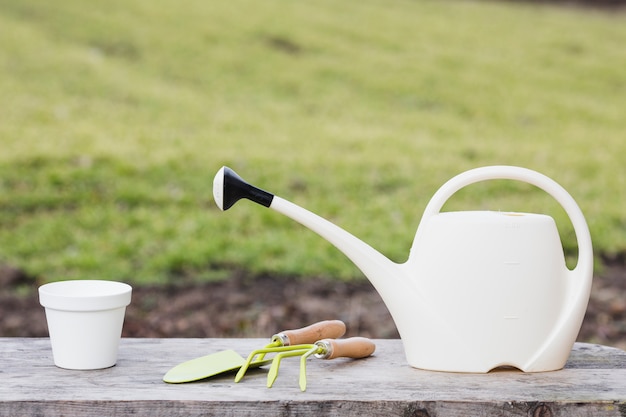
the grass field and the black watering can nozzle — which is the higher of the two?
the grass field

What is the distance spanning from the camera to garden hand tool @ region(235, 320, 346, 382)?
3.97 ft

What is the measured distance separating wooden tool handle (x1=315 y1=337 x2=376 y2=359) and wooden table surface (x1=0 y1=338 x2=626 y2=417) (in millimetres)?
14

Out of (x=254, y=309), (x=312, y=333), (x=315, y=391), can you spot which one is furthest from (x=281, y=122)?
(x=315, y=391)

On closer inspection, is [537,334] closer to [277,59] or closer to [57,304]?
[57,304]

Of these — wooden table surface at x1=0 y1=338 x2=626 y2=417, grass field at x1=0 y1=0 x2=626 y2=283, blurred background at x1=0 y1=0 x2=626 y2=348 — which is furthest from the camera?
grass field at x1=0 y1=0 x2=626 y2=283

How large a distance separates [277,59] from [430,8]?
2.86 m

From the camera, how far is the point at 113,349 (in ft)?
4.03

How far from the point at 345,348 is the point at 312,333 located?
9 cm

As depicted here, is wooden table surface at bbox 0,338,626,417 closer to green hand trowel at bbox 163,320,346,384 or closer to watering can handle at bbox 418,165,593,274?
green hand trowel at bbox 163,320,346,384

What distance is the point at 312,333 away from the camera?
1354 millimetres

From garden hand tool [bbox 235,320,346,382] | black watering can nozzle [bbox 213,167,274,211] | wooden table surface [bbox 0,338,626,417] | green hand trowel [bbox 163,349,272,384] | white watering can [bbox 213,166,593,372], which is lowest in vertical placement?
wooden table surface [bbox 0,338,626,417]

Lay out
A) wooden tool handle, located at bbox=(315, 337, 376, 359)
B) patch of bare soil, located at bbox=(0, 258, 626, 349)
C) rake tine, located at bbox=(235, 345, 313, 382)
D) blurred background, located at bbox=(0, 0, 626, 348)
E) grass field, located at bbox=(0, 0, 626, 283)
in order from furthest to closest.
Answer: grass field, located at bbox=(0, 0, 626, 283) → blurred background, located at bbox=(0, 0, 626, 348) → patch of bare soil, located at bbox=(0, 258, 626, 349) → wooden tool handle, located at bbox=(315, 337, 376, 359) → rake tine, located at bbox=(235, 345, 313, 382)

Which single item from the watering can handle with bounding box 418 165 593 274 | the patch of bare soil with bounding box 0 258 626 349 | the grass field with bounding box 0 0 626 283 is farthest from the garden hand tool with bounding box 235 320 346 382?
the grass field with bounding box 0 0 626 283

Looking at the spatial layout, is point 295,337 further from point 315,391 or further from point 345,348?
point 315,391
